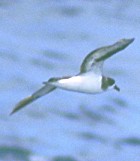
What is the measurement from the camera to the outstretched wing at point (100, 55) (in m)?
7.40

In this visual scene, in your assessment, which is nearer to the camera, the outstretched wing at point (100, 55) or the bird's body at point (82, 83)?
the bird's body at point (82, 83)

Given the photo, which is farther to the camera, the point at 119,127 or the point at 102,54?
the point at 119,127

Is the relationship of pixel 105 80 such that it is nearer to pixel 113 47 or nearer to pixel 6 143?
pixel 113 47

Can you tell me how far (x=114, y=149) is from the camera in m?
15.1

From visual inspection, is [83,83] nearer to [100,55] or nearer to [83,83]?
[83,83]

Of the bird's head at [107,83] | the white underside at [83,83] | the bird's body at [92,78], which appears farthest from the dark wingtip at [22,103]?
the bird's head at [107,83]

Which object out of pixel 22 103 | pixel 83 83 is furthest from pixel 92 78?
pixel 22 103

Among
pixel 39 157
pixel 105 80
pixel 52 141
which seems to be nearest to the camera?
pixel 105 80

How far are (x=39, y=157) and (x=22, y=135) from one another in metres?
0.87

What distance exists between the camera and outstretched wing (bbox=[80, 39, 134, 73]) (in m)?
7.40

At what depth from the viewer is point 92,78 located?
773 cm

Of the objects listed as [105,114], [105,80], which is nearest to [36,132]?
[105,114]

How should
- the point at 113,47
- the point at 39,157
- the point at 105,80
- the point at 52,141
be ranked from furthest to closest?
1. the point at 52,141
2. the point at 39,157
3. the point at 105,80
4. the point at 113,47

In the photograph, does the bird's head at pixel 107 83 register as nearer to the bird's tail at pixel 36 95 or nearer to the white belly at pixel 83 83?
the white belly at pixel 83 83
